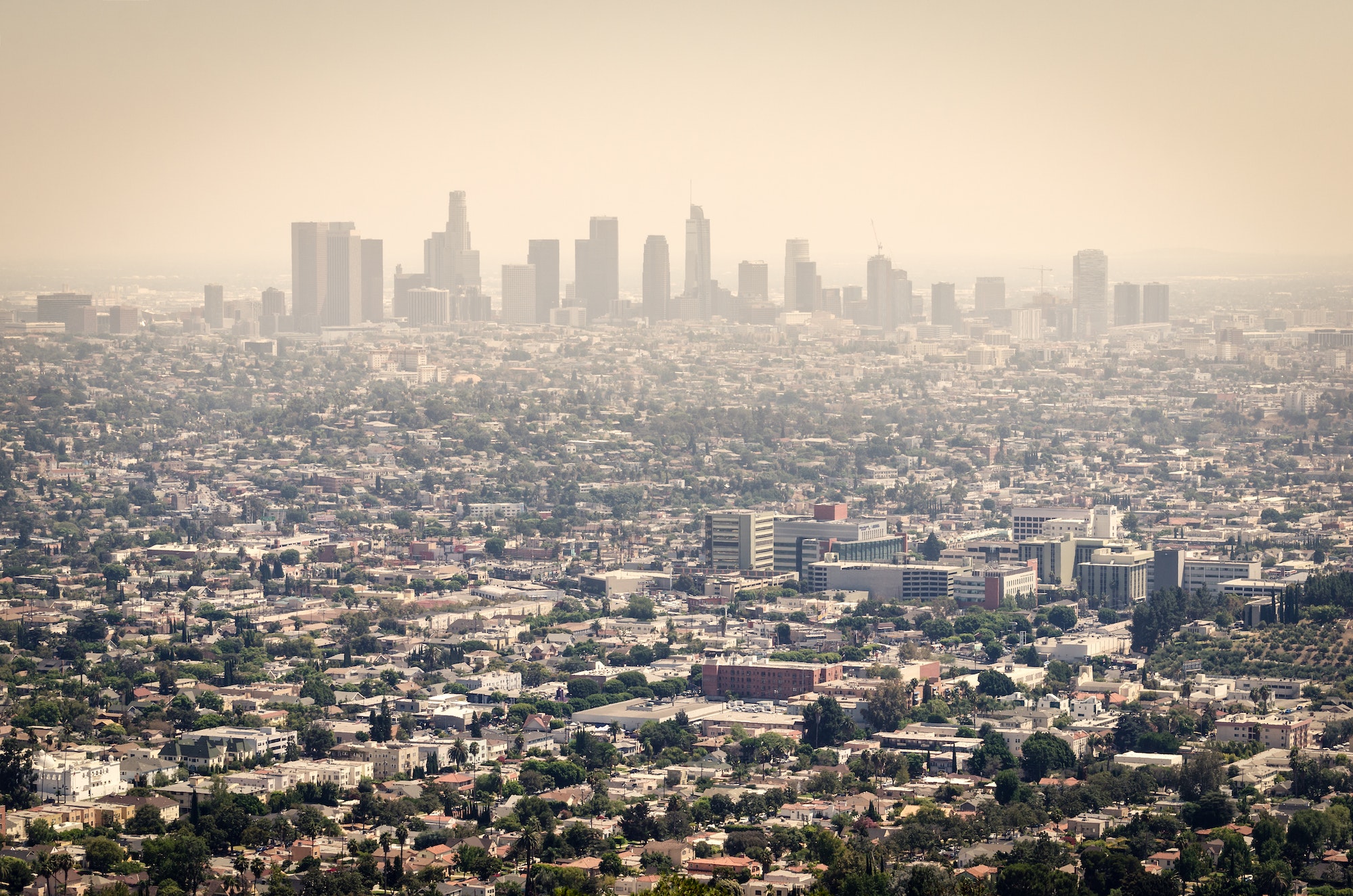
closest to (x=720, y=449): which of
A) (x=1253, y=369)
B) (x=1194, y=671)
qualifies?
(x=1253, y=369)

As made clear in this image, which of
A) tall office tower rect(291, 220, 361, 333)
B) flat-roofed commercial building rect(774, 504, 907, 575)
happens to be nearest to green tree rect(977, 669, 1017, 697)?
flat-roofed commercial building rect(774, 504, 907, 575)

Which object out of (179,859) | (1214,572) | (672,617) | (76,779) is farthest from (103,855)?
(1214,572)

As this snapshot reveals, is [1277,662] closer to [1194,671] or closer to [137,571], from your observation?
[1194,671]

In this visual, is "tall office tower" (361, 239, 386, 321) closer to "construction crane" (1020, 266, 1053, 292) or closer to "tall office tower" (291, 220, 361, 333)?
"tall office tower" (291, 220, 361, 333)

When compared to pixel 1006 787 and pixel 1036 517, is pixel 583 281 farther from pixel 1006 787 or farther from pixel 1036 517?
pixel 1006 787

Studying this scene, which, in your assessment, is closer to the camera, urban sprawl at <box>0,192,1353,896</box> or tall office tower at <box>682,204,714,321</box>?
urban sprawl at <box>0,192,1353,896</box>

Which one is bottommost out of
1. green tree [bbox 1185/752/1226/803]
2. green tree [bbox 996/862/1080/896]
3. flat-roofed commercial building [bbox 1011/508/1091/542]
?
green tree [bbox 996/862/1080/896]

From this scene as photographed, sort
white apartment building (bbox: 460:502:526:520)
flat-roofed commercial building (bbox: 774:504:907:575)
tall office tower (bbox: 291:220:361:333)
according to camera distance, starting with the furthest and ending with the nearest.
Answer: tall office tower (bbox: 291:220:361:333), white apartment building (bbox: 460:502:526:520), flat-roofed commercial building (bbox: 774:504:907:575)

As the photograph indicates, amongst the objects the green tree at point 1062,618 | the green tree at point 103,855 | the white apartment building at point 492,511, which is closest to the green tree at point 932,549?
the green tree at point 1062,618
